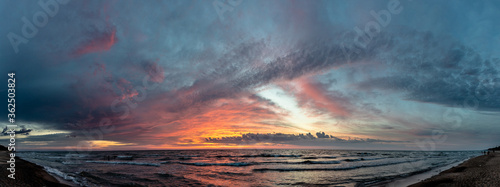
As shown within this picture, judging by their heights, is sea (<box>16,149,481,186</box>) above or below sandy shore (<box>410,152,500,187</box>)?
below

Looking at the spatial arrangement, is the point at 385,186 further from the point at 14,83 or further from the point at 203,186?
the point at 14,83

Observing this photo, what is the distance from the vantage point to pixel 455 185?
650 inches

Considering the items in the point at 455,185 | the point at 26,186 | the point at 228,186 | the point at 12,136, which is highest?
the point at 12,136

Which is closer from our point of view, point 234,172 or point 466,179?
point 466,179

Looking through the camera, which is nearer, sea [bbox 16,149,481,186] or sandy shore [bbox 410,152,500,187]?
sandy shore [bbox 410,152,500,187]

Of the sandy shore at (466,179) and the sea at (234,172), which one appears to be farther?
the sea at (234,172)

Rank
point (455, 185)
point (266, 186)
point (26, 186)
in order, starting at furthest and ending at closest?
point (266, 186) → point (455, 185) → point (26, 186)

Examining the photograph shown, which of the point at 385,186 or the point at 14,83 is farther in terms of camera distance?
Answer: the point at 385,186

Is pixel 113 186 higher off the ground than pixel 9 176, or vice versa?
pixel 9 176

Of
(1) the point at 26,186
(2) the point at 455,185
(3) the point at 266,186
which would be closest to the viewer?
(1) the point at 26,186

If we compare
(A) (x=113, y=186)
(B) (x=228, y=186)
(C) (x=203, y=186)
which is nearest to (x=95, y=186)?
(A) (x=113, y=186)

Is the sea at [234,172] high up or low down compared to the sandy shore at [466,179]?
down

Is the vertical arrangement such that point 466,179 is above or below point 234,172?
above

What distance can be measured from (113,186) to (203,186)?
807 cm
